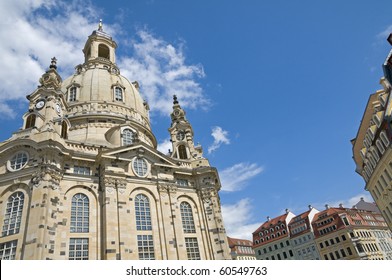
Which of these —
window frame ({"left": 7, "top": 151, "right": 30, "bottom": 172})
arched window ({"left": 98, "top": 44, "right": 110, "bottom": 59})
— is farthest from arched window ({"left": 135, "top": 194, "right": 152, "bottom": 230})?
arched window ({"left": 98, "top": 44, "right": 110, "bottom": 59})

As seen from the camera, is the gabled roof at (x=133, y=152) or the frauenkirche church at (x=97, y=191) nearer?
the frauenkirche church at (x=97, y=191)

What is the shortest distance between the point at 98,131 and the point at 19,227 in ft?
60.3

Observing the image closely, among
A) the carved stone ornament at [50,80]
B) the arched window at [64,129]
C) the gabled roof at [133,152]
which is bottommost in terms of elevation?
the gabled roof at [133,152]

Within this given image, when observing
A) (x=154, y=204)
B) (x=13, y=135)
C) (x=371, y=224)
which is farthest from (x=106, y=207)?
(x=371, y=224)

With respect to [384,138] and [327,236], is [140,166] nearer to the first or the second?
[384,138]

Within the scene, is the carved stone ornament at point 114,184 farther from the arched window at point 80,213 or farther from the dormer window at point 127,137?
the dormer window at point 127,137

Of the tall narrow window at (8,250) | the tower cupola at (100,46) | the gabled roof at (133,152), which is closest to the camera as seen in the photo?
the tall narrow window at (8,250)

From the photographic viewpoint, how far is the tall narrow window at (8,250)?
24.5 metres

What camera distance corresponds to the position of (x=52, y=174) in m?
28.7

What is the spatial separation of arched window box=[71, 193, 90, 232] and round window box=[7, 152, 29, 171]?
6275mm

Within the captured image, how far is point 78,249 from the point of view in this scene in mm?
27359

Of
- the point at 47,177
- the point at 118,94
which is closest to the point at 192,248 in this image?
the point at 47,177

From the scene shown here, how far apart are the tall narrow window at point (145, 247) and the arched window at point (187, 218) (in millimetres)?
5037

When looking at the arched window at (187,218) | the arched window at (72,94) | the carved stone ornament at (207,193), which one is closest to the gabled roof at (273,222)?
the carved stone ornament at (207,193)
